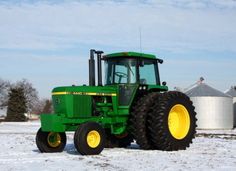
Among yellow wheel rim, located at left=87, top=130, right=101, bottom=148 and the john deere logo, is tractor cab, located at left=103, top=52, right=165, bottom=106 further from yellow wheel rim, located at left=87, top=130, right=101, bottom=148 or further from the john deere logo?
the john deere logo

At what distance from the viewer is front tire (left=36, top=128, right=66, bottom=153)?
1214cm

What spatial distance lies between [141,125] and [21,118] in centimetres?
5030

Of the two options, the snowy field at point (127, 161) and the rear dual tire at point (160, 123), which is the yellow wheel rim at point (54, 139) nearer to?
the snowy field at point (127, 161)

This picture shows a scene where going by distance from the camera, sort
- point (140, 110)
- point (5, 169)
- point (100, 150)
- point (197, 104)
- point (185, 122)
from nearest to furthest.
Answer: point (5, 169)
point (100, 150)
point (140, 110)
point (185, 122)
point (197, 104)

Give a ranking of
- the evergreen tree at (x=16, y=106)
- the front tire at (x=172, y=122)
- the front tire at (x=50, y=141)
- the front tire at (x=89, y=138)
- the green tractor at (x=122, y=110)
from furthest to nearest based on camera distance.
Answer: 1. the evergreen tree at (x=16, y=106)
2. the front tire at (x=172, y=122)
3. the front tire at (x=50, y=141)
4. the green tractor at (x=122, y=110)
5. the front tire at (x=89, y=138)

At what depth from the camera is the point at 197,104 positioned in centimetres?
4012

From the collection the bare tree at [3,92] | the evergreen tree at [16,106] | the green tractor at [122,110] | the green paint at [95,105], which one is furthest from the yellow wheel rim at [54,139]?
the bare tree at [3,92]

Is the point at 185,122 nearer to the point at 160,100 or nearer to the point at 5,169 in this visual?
the point at 160,100

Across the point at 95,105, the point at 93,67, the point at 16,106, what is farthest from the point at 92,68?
the point at 16,106

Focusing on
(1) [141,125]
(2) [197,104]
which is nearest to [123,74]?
(1) [141,125]

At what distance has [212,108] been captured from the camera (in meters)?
40.0

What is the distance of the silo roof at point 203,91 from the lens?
40872 mm

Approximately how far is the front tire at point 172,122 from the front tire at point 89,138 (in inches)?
60.7

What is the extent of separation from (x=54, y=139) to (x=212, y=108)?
29367mm
